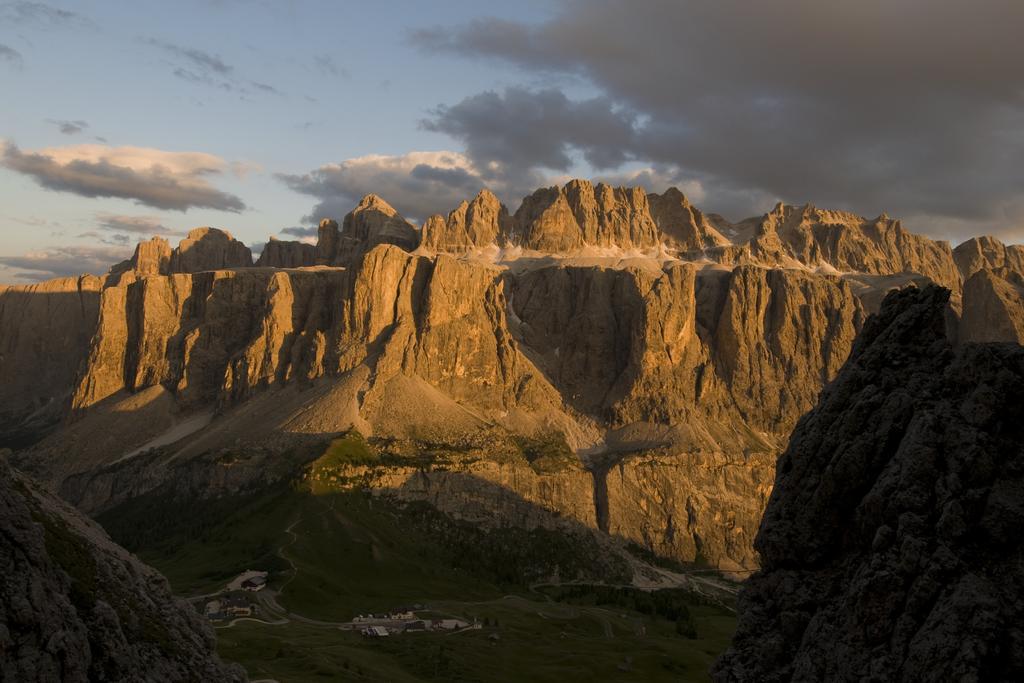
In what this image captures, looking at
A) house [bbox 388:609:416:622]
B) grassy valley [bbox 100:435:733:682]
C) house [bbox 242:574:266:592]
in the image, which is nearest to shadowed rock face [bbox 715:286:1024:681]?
grassy valley [bbox 100:435:733:682]

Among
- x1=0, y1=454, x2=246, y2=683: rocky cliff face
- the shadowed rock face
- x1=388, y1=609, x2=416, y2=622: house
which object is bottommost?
x1=388, y1=609, x2=416, y2=622: house

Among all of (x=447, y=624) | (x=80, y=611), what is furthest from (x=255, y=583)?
(x=80, y=611)

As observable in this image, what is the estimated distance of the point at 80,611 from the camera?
161 feet

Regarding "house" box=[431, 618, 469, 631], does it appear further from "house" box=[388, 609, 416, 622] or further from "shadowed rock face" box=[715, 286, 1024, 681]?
"shadowed rock face" box=[715, 286, 1024, 681]

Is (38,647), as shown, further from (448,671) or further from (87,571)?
(448,671)

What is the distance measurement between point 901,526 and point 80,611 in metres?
39.6

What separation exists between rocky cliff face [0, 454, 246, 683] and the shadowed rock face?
29615 millimetres

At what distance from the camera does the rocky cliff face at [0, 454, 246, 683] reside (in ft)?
139

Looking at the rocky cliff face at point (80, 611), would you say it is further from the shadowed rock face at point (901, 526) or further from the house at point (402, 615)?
the house at point (402, 615)

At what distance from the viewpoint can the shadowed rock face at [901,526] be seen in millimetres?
32750

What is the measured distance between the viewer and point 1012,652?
1236 inches

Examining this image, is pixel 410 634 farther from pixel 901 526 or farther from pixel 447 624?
pixel 901 526

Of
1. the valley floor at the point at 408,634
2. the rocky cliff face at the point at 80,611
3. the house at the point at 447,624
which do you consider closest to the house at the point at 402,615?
the valley floor at the point at 408,634

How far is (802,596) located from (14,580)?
111 feet
